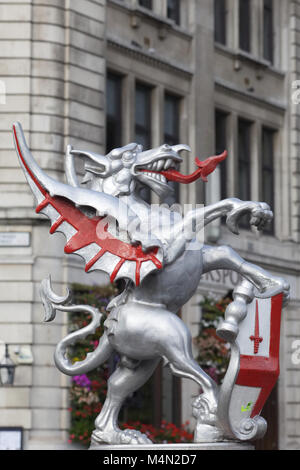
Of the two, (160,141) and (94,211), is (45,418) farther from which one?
(94,211)

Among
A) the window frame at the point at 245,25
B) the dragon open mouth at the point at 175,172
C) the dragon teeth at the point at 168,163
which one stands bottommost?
the dragon open mouth at the point at 175,172

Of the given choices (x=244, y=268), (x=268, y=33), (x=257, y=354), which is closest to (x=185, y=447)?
(x=257, y=354)

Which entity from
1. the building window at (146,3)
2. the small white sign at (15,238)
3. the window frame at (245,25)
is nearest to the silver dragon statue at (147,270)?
the small white sign at (15,238)

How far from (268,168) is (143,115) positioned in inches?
175

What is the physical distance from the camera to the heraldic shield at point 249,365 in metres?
8.55

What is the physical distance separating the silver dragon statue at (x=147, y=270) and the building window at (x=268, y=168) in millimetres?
17083

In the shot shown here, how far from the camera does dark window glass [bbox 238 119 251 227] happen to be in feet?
84.6

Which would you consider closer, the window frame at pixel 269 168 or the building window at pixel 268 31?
the window frame at pixel 269 168

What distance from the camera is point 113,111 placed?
22.0 meters

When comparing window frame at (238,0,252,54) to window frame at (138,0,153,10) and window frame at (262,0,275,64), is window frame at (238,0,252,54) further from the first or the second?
window frame at (138,0,153,10)

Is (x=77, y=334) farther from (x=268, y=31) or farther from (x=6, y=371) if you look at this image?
(x=268, y=31)

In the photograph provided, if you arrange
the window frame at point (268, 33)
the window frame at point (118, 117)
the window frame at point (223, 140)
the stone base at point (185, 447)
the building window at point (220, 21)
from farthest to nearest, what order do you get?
the window frame at point (268, 33) < the building window at point (220, 21) < the window frame at point (223, 140) < the window frame at point (118, 117) < the stone base at point (185, 447)

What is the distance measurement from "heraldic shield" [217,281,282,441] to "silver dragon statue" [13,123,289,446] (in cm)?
1

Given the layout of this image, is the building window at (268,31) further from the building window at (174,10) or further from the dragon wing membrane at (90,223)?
the dragon wing membrane at (90,223)
